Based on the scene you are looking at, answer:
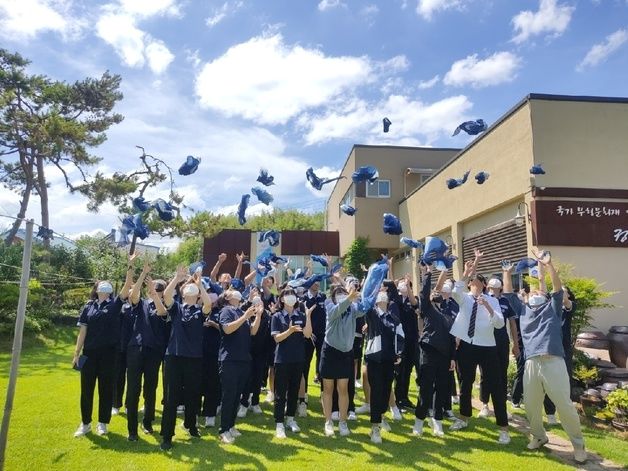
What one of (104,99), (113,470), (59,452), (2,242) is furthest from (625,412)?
(104,99)

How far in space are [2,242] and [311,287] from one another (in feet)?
43.3

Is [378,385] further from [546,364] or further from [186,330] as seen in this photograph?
[186,330]

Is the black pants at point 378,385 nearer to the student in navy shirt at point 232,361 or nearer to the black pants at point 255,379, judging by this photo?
the student in navy shirt at point 232,361

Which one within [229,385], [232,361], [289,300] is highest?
[289,300]

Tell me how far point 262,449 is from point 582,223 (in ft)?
28.4

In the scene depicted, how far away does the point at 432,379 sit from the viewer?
562 cm

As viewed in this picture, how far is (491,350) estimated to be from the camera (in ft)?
18.4

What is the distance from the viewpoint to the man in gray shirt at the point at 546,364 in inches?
188

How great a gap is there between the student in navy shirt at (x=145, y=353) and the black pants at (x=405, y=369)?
344 cm

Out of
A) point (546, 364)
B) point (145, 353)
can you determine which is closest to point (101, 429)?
point (145, 353)

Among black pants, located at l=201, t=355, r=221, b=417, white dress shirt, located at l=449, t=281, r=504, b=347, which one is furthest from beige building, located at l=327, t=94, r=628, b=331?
black pants, located at l=201, t=355, r=221, b=417

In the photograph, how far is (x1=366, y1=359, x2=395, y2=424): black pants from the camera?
5395 mm

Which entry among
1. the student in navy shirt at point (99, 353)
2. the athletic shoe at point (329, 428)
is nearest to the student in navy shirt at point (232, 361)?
the athletic shoe at point (329, 428)

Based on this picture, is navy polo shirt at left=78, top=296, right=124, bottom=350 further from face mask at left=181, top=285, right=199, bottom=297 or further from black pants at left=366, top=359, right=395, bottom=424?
black pants at left=366, top=359, right=395, bottom=424
